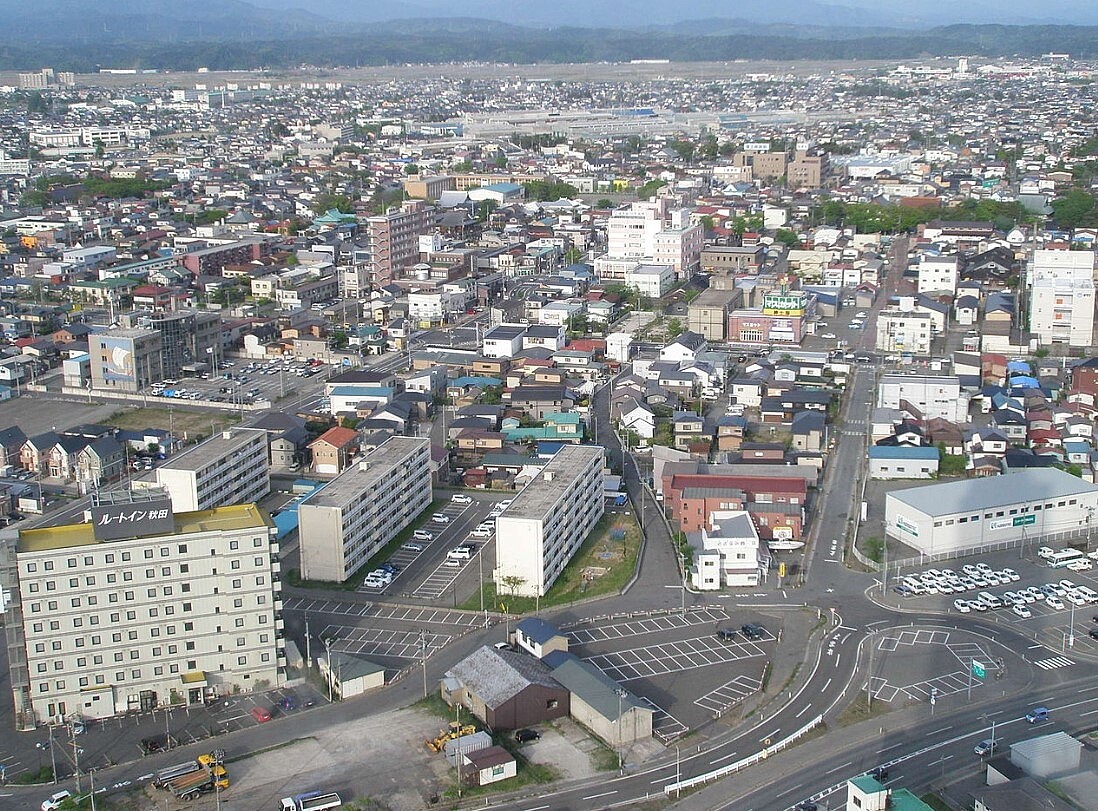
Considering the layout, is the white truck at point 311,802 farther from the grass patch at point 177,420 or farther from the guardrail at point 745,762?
the grass patch at point 177,420

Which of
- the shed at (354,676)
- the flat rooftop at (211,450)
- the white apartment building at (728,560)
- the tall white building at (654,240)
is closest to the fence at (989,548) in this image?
the white apartment building at (728,560)

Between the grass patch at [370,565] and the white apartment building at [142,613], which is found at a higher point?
the white apartment building at [142,613]

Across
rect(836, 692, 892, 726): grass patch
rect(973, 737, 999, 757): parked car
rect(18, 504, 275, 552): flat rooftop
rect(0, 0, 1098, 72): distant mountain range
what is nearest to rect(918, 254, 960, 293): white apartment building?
rect(836, 692, 892, 726): grass patch

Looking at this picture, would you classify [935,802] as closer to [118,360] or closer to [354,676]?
[354,676]

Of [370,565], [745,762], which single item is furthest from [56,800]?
[745,762]

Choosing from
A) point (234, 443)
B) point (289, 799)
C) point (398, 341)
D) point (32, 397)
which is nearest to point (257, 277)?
point (398, 341)
